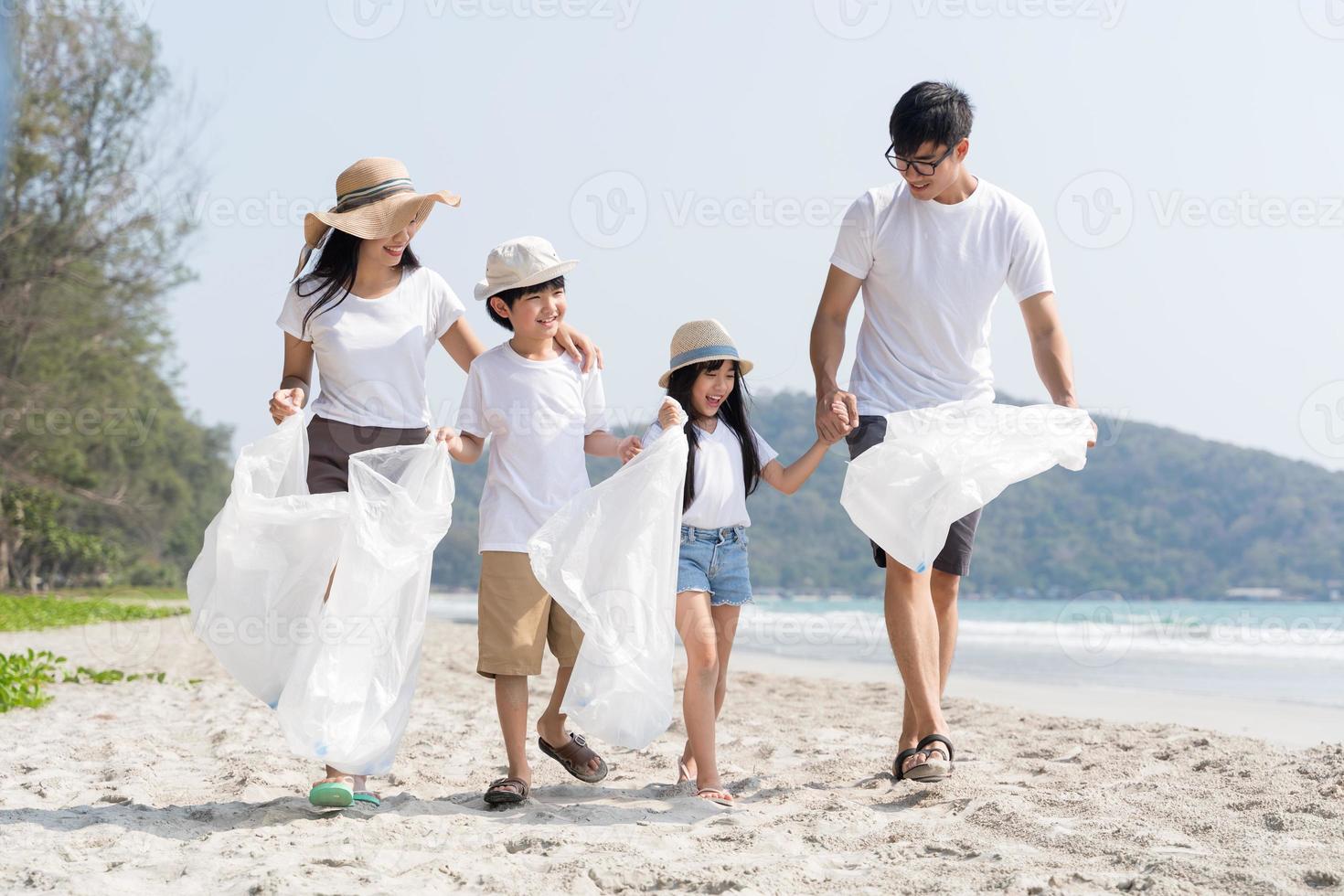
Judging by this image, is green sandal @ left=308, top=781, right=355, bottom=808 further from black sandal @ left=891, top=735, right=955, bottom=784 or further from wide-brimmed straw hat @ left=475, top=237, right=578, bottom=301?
black sandal @ left=891, top=735, right=955, bottom=784

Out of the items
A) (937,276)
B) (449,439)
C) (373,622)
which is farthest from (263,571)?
(937,276)

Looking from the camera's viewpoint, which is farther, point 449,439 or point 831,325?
point 831,325

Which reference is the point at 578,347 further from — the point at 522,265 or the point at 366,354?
the point at 366,354

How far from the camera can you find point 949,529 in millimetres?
3555

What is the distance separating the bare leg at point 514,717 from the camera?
3264mm

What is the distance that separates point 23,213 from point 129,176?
1716 millimetres

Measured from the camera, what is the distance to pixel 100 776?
3.68 meters

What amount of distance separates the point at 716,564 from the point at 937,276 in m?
1.10

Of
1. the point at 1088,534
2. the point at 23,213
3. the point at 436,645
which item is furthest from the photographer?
the point at 1088,534

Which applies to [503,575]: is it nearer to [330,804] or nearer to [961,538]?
[330,804]

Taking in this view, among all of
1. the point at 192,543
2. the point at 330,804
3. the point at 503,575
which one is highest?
the point at 503,575

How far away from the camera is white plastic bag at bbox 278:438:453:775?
2.93 metres

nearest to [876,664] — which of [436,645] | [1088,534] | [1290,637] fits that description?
[436,645]

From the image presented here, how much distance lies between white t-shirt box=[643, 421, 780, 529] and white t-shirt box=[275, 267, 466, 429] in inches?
28.2
